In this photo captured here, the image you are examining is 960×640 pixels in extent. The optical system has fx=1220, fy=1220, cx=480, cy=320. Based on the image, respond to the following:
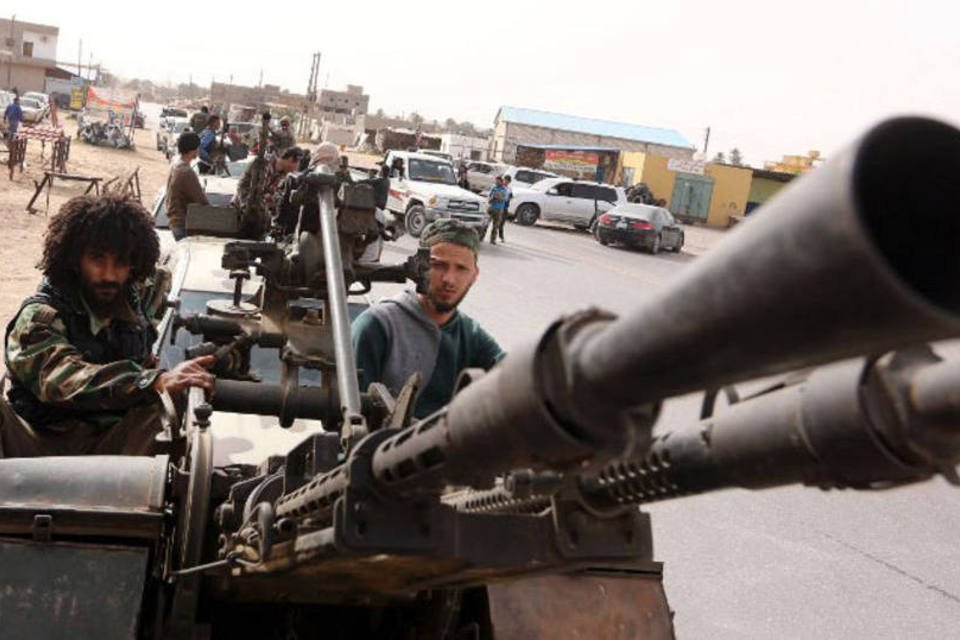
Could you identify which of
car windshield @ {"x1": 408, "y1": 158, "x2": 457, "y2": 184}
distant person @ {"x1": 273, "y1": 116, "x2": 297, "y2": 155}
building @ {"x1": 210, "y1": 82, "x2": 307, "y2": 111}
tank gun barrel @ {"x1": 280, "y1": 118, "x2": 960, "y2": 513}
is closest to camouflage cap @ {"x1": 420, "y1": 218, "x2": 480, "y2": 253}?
tank gun barrel @ {"x1": 280, "y1": 118, "x2": 960, "y2": 513}

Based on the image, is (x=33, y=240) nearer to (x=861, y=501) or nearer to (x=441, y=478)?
(x=861, y=501)

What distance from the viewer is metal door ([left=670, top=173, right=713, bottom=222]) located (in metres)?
48.5

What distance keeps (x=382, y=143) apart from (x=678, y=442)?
194 ft

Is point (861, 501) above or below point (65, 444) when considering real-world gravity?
below

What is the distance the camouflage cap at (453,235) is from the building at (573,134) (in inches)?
2380

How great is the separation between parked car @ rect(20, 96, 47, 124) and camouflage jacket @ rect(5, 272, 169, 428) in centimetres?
4606

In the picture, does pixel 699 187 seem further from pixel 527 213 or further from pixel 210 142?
pixel 210 142

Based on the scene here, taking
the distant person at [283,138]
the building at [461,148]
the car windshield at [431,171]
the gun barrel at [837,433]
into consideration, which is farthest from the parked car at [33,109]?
the gun barrel at [837,433]

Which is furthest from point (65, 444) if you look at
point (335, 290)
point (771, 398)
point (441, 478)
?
point (771, 398)

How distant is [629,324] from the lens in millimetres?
1444

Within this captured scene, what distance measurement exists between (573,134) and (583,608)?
70.3 m

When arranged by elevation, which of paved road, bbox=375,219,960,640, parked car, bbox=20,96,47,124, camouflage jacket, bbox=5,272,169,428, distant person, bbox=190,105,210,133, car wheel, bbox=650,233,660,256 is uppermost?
distant person, bbox=190,105,210,133

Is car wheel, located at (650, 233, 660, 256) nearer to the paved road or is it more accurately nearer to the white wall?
the paved road

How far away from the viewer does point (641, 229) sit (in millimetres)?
31109
